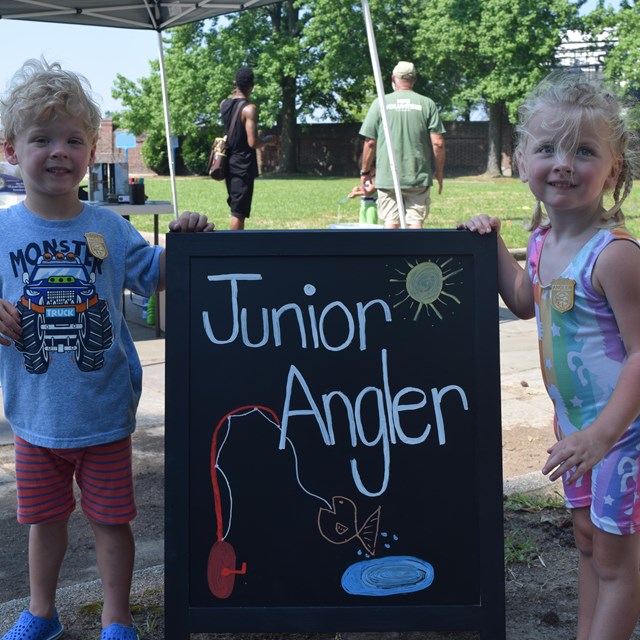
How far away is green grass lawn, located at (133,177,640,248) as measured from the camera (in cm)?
1625

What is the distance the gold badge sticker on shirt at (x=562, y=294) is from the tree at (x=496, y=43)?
131 feet

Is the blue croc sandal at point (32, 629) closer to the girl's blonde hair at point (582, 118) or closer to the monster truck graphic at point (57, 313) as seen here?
the monster truck graphic at point (57, 313)

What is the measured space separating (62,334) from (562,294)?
1.29 m

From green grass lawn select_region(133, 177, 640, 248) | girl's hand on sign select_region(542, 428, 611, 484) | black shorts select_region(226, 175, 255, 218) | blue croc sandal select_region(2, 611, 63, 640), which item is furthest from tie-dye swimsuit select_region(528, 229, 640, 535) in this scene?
green grass lawn select_region(133, 177, 640, 248)

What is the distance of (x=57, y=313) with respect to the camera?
2.40m

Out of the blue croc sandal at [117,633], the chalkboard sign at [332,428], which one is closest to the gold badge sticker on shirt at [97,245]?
the chalkboard sign at [332,428]

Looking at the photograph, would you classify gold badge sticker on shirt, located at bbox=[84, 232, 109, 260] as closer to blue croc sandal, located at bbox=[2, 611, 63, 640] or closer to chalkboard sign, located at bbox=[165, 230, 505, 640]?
chalkboard sign, located at bbox=[165, 230, 505, 640]

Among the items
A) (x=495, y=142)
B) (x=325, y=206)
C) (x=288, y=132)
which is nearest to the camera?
(x=325, y=206)

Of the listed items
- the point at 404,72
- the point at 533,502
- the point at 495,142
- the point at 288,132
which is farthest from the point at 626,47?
the point at 533,502

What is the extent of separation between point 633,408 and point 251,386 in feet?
3.08

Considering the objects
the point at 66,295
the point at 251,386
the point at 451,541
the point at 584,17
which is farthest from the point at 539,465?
the point at 584,17

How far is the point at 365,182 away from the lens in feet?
30.2

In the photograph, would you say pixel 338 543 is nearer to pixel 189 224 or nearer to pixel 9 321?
pixel 189 224

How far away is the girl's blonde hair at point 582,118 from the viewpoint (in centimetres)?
221
